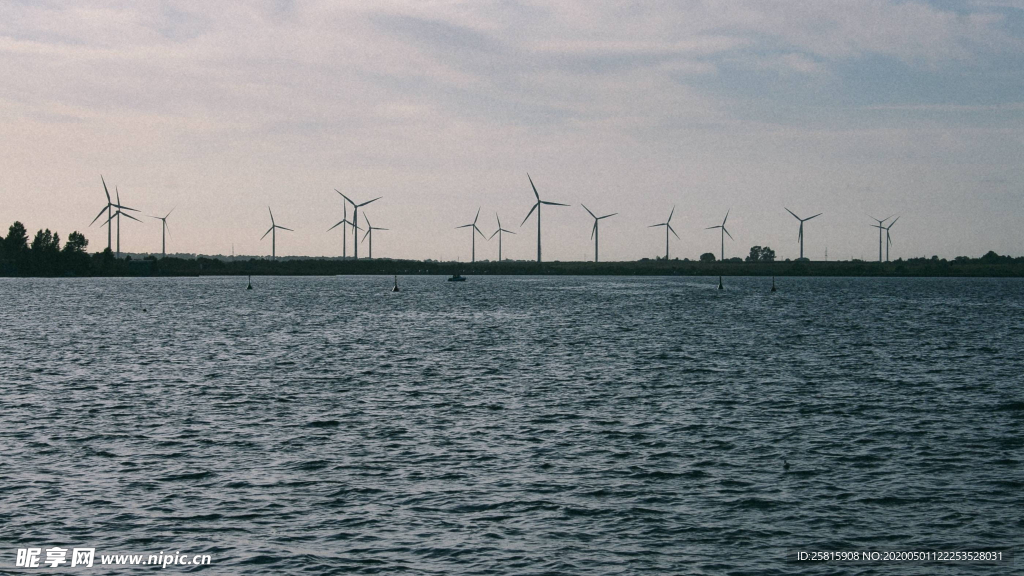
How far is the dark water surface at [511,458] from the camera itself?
21.9 m

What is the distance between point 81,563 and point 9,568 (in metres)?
1.43

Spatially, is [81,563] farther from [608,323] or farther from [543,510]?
[608,323]

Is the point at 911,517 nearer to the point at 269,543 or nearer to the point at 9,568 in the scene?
the point at 269,543

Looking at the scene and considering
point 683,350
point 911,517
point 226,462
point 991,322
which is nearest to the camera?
point 911,517

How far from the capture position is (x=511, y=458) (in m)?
31.1

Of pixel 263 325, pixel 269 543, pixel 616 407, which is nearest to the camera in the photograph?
pixel 269 543

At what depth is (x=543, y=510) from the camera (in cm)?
2470

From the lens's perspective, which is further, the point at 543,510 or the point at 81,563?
the point at 543,510

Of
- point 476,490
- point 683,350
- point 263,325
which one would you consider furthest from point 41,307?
point 476,490

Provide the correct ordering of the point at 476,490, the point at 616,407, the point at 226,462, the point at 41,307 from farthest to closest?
the point at 41,307, the point at 616,407, the point at 226,462, the point at 476,490

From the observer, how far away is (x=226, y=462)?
30281mm

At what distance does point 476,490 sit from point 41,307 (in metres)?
Answer: 142

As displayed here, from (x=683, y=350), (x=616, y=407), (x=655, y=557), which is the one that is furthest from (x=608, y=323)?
(x=655, y=557)

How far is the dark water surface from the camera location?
21938 millimetres
